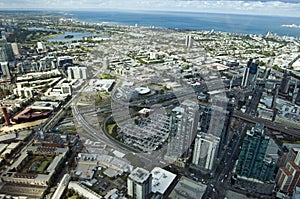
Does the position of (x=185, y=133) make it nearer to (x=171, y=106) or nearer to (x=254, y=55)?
(x=171, y=106)

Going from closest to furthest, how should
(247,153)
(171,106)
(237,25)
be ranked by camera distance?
(247,153) → (171,106) → (237,25)

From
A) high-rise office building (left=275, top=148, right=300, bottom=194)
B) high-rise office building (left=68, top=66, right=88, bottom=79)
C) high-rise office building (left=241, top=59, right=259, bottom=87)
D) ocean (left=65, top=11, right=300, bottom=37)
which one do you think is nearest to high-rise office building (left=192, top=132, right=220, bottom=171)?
high-rise office building (left=275, top=148, right=300, bottom=194)

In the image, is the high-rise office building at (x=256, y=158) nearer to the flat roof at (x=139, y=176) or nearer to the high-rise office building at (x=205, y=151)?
the high-rise office building at (x=205, y=151)

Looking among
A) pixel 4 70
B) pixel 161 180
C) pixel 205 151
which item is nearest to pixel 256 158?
pixel 205 151

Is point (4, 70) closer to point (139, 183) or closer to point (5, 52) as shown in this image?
point (5, 52)

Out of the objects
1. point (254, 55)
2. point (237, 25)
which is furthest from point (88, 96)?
point (237, 25)

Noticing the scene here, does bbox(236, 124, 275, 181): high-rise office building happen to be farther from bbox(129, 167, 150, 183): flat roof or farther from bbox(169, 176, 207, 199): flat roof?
bbox(129, 167, 150, 183): flat roof

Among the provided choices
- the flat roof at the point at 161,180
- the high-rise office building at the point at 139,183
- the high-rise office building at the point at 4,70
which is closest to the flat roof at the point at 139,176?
the high-rise office building at the point at 139,183

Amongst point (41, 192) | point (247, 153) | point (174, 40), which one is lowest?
point (41, 192)
